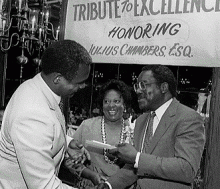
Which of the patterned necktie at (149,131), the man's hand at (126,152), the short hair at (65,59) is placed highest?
the short hair at (65,59)

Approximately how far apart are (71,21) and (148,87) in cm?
91

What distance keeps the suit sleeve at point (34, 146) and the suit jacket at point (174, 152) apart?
676 mm

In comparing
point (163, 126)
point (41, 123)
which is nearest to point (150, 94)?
point (163, 126)

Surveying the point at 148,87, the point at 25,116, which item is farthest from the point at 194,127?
the point at 25,116

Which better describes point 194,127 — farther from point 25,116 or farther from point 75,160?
point 25,116

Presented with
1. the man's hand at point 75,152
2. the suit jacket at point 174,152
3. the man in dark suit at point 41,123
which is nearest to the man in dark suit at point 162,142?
the suit jacket at point 174,152

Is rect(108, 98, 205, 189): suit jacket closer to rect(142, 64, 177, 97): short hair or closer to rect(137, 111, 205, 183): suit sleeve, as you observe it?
rect(137, 111, 205, 183): suit sleeve

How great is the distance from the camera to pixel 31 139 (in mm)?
1249

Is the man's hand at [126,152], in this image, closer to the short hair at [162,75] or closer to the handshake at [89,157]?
the handshake at [89,157]

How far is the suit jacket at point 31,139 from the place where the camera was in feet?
4.13

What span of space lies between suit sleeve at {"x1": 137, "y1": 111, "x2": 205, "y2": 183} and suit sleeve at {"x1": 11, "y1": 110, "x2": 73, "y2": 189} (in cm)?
66

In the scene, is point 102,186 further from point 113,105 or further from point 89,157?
point 113,105

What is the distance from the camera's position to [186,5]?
191 cm

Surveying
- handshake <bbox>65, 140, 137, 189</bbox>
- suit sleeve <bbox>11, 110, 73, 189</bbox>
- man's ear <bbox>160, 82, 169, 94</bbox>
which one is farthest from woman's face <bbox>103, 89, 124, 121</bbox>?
suit sleeve <bbox>11, 110, 73, 189</bbox>
